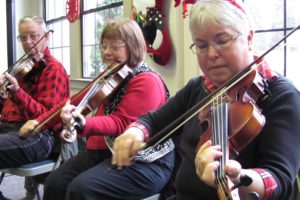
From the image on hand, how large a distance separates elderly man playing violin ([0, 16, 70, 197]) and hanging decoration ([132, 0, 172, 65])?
63 centimetres

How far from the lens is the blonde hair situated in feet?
5.39

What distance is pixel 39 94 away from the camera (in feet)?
6.75

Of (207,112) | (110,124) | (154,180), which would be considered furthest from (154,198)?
(207,112)

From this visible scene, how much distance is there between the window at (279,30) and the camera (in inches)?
78.3

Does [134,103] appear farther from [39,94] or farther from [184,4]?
[184,4]

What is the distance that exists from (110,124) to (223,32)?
2.22 feet

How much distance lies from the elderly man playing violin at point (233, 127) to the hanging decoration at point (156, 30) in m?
1.33

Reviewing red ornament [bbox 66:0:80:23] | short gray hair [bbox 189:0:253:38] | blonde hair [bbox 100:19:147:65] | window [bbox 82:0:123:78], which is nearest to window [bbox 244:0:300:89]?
blonde hair [bbox 100:19:147:65]

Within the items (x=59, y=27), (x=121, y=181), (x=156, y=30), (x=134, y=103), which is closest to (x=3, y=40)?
(x=59, y=27)

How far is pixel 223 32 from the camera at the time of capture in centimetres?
99

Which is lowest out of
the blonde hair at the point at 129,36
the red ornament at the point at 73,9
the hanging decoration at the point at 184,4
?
the blonde hair at the point at 129,36

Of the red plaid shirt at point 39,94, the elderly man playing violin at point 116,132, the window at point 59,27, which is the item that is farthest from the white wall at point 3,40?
the elderly man playing violin at point 116,132

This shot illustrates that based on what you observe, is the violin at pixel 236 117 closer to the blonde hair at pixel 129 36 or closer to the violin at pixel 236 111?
the violin at pixel 236 111

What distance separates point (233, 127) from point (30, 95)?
1.45 m
